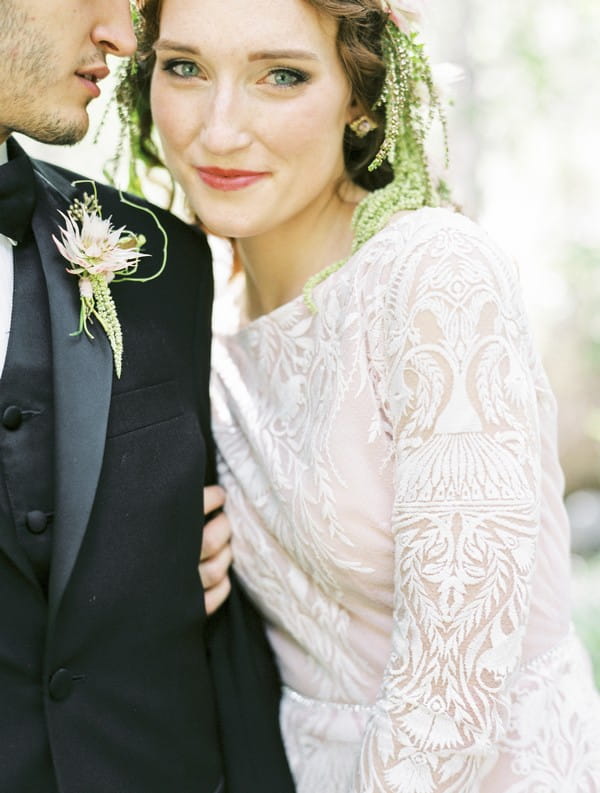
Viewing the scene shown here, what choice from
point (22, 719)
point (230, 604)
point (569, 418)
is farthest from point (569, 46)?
point (22, 719)

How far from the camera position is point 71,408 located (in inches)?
73.0

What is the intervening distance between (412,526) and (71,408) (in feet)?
2.13

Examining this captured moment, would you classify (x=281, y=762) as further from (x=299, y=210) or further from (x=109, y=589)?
(x=299, y=210)

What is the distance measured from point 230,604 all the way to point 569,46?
7.40 metres

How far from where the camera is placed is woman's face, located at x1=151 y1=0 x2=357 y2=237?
2.09 meters

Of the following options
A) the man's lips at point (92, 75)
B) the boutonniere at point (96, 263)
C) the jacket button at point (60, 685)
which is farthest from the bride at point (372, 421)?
the jacket button at point (60, 685)

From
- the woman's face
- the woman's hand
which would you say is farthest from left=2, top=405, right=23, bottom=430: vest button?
the woman's face

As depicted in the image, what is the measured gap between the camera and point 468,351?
5.72 ft

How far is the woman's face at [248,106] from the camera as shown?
2088 mm

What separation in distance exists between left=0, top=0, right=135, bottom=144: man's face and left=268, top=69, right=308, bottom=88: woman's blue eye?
0.31 metres

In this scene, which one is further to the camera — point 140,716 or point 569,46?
point 569,46

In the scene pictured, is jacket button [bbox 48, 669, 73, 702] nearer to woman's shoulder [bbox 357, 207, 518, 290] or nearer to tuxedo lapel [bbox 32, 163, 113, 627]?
tuxedo lapel [bbox 32, 163, 113, 627]

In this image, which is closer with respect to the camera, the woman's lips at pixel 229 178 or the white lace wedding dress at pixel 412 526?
the white lace wedding dress at pixel 412 526

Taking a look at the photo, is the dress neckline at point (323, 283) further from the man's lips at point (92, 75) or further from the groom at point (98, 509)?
the man's lips at point (92, 75)
